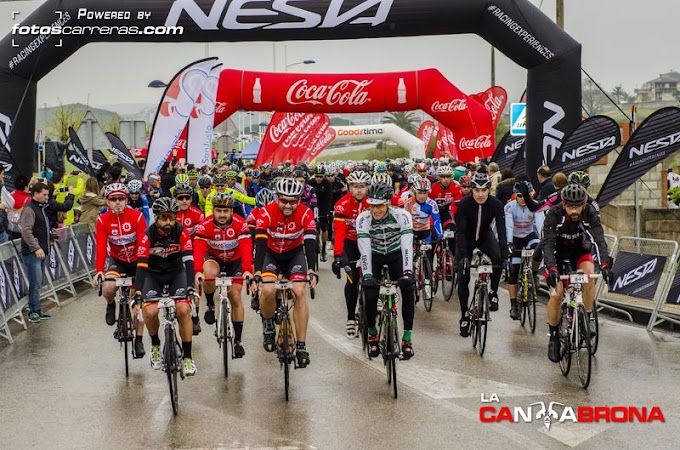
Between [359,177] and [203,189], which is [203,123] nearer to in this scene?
[203,189]

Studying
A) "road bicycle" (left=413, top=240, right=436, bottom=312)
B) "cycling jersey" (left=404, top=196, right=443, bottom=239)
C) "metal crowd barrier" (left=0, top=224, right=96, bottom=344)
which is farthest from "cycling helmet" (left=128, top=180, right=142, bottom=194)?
"road bicycle" (left=413, top=240, right=436, bottom=312)

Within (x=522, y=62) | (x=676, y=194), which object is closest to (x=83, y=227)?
(x=522, y=62)

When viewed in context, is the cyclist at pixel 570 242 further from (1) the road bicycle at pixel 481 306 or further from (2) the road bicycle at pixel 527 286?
(2) the road bicycle at pixel 527 286

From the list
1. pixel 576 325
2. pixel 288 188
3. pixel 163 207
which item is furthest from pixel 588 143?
pixel 163 207

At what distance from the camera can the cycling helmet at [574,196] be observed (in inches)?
374

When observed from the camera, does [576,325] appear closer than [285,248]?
Yes

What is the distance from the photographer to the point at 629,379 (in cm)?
960

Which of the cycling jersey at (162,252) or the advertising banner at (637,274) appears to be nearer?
the cycling jersey at (162,252)

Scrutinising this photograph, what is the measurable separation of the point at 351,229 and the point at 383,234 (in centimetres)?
214

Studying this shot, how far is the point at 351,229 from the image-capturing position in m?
11.8

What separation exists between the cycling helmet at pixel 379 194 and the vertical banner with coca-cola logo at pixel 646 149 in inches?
266

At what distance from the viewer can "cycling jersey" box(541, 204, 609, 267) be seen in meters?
9.66

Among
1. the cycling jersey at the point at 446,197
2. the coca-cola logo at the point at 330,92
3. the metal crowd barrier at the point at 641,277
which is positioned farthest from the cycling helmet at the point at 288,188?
the coca-cola logo at the point at 330,92

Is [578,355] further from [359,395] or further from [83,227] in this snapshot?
[83,227]
